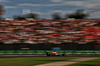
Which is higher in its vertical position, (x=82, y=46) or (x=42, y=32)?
(x=42, y=32)

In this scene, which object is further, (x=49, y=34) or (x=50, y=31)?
(x=50, y=31)

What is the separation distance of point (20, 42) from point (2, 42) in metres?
2.75

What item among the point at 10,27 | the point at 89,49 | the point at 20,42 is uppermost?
the point at 10,27

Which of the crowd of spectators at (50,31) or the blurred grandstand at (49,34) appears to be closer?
the blurred grandstand at (49,34)

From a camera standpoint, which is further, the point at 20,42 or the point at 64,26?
the point at 64,26

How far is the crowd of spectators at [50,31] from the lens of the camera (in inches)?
1180

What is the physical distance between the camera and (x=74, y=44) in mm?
27812

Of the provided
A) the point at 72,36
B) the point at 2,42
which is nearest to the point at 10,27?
the point at 2,42

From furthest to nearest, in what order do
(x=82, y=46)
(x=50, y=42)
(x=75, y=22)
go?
(x=75, y=22), (x=50, y=42), (x=82, y=46)

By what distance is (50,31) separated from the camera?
32.2 m

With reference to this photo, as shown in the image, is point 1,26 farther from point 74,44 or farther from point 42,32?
point 74,44

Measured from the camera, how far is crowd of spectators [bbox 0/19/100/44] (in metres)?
30.0

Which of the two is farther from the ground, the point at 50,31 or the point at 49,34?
the point at 50,31

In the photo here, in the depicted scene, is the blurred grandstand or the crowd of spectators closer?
the blurred grandstand
